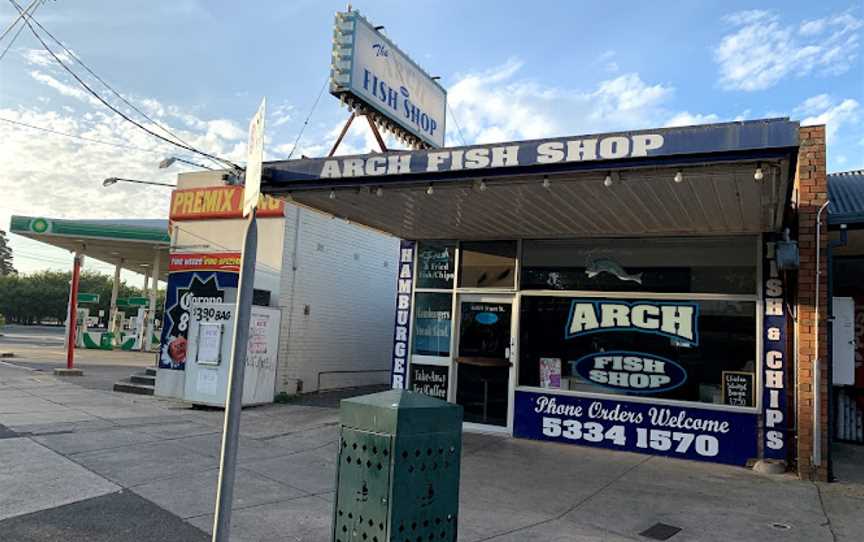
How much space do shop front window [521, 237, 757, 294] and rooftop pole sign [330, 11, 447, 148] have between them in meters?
4.66

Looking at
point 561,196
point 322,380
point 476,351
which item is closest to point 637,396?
point 476,351

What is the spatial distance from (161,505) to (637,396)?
600 cm

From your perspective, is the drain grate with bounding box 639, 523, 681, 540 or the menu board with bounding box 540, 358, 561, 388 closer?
the drain grate with bounding box 639, 523, 681, 540

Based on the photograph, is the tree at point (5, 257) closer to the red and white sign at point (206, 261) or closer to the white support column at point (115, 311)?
the white support column at point (115, 311)

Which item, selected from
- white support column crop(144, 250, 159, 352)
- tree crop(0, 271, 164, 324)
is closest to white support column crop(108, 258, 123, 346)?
white support column crop(144, 250, 159, 352)

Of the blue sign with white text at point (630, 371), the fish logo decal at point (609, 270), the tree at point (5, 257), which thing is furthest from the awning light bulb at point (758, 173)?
the tree at point (5, 257)

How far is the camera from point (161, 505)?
5.57m

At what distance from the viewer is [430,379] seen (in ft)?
33.4

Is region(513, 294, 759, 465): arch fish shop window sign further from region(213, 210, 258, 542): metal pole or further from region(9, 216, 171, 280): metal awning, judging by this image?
region(9, 216, 171, 280): metal awning

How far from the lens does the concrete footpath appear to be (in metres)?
5.12

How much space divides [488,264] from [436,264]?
0.97 meters

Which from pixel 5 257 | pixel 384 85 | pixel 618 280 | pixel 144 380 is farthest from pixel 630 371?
pixel 5 257

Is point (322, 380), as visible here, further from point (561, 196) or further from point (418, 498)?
point (418, 498)

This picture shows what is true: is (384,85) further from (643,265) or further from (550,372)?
(550,372)
